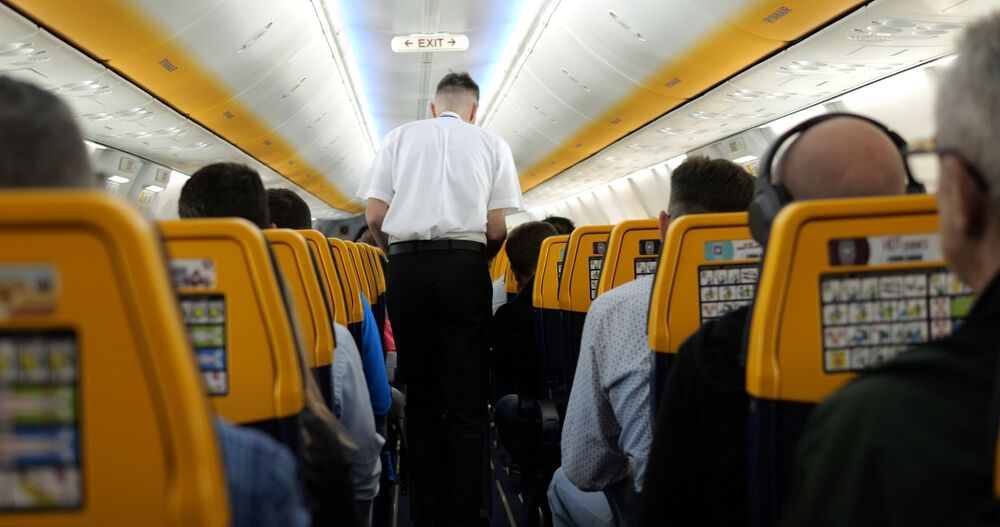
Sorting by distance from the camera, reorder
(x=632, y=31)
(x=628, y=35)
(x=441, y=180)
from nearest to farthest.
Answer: (x=441, y=180) → (x=632, y=31) → (x=628, y=35)

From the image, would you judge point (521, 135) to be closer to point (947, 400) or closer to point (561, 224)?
point (561, 224)

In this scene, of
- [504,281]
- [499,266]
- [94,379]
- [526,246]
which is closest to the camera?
[94,379]

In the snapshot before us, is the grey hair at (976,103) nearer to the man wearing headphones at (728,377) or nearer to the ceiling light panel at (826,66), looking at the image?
the man wearing headphones at (728,377)

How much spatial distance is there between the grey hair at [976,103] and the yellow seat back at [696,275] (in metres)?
1.02

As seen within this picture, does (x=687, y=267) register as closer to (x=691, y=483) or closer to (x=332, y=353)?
(x=691, y=483)

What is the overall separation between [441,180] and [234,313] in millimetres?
2501

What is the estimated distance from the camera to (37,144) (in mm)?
1001

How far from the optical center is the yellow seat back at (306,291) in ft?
7.52

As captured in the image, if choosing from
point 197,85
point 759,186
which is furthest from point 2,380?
point 197,85

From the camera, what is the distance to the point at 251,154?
11789 millimetres

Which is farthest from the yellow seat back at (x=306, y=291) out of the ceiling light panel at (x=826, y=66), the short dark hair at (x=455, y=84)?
the ceiling light panel at (x=826, y=66)

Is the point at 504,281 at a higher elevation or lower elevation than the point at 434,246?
lower

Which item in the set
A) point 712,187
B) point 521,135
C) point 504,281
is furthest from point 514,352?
point 521,135

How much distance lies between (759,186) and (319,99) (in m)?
10.0
